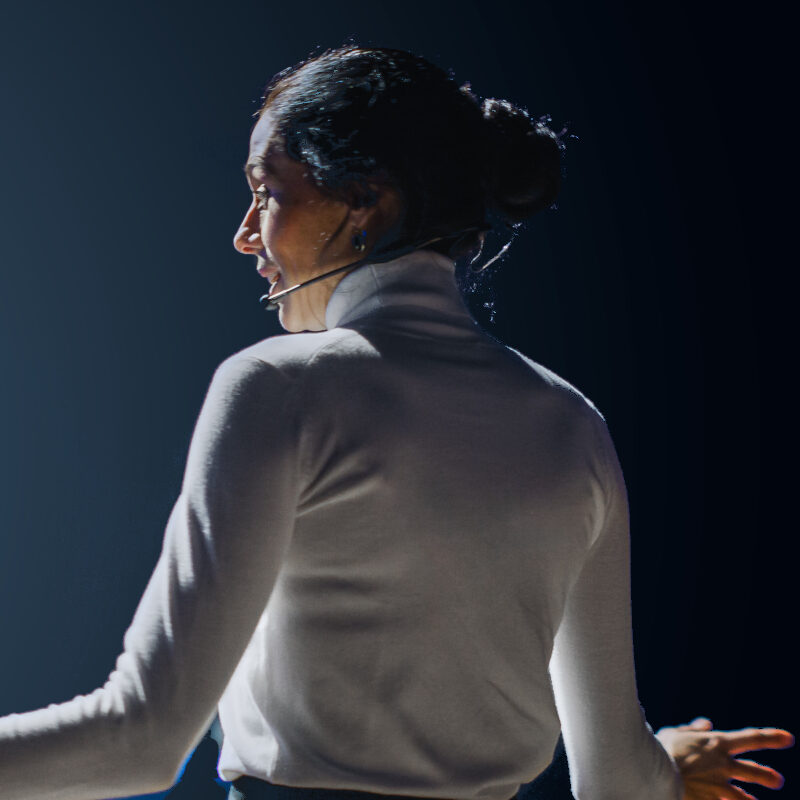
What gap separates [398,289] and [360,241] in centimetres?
5

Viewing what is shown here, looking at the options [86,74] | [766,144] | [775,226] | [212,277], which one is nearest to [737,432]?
[775,226]

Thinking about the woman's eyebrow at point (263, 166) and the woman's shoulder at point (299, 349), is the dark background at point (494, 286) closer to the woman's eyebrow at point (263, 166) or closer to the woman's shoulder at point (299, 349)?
the woman's eyebrow at point (263, 166)

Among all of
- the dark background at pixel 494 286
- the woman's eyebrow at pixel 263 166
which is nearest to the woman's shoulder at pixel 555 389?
the woman's eyebrow at pixel 263 166

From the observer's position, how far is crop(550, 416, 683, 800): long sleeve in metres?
0.76

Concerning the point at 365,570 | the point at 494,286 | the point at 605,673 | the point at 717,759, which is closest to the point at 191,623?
the point at 365,570

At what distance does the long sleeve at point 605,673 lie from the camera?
0.76 m

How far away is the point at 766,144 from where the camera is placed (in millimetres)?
2100

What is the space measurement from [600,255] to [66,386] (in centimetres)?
118

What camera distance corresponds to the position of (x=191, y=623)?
514mm

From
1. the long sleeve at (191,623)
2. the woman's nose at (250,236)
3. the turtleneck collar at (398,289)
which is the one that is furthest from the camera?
the woman's nose at (250,236)

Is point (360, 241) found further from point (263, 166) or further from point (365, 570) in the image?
point (365, 570)

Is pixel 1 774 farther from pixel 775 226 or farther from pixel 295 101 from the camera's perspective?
pixel 775 226

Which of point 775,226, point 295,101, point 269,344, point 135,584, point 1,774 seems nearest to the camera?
point 1,774

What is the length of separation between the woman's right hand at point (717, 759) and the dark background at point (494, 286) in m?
1.21
